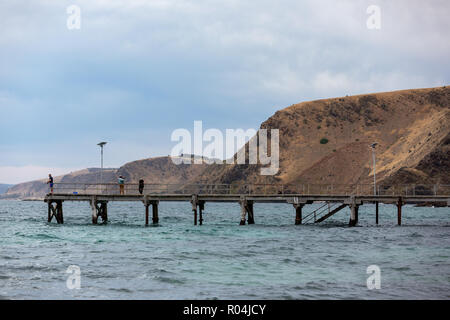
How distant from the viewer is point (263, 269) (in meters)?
24.9

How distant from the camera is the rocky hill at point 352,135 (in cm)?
15966

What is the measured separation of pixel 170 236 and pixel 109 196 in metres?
11.4

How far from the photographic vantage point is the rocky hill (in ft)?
524

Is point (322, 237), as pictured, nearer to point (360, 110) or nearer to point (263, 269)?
point (263, 269)
